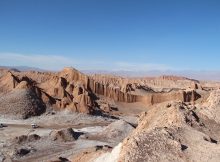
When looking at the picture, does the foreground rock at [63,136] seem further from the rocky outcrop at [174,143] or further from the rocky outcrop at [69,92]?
the rocky outcrop at [174,143]

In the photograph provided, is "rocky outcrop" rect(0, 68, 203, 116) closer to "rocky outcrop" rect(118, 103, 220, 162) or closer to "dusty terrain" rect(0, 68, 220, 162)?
"dusty terrain" rect(0, 68, 220, 162)

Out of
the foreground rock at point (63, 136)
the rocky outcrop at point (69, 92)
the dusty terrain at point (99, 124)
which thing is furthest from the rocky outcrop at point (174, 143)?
the rocky outcrop at point (69, 92)

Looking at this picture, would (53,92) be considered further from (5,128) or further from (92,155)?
(92,155)

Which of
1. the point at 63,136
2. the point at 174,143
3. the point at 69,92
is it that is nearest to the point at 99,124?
the point at 69,92

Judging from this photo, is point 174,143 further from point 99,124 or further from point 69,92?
point 69,92

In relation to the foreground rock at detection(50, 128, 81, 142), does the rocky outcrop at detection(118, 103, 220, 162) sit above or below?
above

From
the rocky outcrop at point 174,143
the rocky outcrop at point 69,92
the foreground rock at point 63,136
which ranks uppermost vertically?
the rocky outcrop at point 174,143

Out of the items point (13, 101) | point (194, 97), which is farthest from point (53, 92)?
point (194, 97)

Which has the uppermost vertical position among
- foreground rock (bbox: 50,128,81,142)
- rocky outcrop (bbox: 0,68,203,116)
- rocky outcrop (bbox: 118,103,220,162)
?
rocky outcrop (bbox: 118,103,220,162)

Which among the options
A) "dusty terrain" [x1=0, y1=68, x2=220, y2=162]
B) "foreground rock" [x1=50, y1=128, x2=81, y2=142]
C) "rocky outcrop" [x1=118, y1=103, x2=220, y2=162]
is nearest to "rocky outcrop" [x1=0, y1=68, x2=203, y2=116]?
"dusty terrain" [x1=0, y1=68, x2=220, y2=162]
